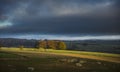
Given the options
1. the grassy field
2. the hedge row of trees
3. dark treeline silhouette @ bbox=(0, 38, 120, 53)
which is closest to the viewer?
the grassy field

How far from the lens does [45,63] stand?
14.9 feet

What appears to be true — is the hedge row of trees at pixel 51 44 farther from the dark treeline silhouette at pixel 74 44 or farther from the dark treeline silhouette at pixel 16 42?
the dark treeline silhouette at pixel 16 42

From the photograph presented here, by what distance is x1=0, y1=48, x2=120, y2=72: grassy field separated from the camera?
4.40 m

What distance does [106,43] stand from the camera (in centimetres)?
468

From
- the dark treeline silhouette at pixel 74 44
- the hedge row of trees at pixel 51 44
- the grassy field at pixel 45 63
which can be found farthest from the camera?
the hedge row of trees at pixel 51 44

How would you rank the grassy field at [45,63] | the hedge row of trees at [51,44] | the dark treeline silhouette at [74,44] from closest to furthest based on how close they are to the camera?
the grassy field at [45,63], the dark treeline silhouette at [74,44], the hedge row of trees at [51,44]

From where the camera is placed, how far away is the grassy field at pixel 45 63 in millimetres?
4402

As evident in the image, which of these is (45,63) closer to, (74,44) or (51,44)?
(51,44)

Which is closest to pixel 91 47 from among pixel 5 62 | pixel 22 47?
pixel 22 47

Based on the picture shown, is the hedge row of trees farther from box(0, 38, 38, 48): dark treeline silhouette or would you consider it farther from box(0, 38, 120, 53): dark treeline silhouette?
box(0, 38, 38, 48): dark treeline silhouette

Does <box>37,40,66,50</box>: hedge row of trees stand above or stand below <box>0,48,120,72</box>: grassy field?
above

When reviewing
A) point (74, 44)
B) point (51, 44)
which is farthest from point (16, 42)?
point (74, 44)

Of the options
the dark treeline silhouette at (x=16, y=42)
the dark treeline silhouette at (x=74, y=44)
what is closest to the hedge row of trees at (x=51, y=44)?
the dark treeline silhouette at (x=74, y=44)

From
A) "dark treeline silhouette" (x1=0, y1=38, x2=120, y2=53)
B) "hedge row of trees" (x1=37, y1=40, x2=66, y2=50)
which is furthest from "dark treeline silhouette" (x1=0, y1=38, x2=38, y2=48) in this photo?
"hedge row of trees" (x1=37, y1=40, x2=66, y2=50)
